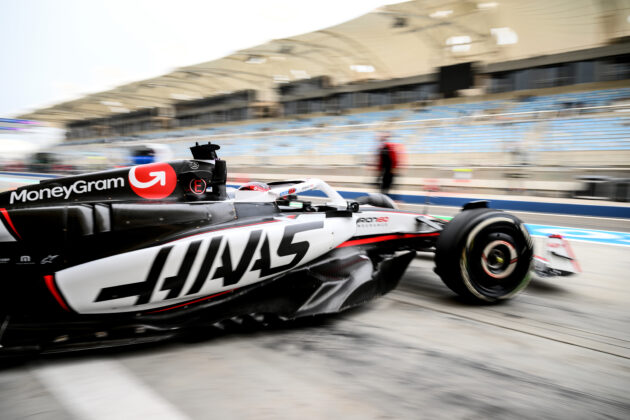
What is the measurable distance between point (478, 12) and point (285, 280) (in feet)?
50.3

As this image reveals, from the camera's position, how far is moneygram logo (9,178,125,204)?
2422mm

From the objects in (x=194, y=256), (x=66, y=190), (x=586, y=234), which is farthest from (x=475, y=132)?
(x=66, y=190)

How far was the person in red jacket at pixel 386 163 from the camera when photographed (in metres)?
8.17

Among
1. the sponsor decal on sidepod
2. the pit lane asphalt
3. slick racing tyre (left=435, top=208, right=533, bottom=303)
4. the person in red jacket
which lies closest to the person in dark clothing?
the person in red jacket

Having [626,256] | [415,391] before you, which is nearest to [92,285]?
[415,391]

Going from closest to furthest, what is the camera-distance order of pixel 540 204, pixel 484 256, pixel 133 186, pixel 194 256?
pixel 194 256, pixel 133 186, pixel 484 256, pixel 540 204

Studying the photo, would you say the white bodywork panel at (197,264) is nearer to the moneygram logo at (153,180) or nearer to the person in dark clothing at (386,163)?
the moneygram logo at (153,180)

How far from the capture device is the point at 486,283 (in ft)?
9.95

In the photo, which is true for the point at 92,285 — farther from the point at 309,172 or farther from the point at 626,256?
the point at 309,172

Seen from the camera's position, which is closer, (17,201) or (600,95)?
(17,201)

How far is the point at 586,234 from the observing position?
5.85 meters

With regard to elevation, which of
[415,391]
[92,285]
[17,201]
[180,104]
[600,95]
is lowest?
[415,391]

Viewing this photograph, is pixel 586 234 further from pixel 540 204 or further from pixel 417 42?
pixel 417 42

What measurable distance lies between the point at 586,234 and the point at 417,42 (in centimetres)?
1420
